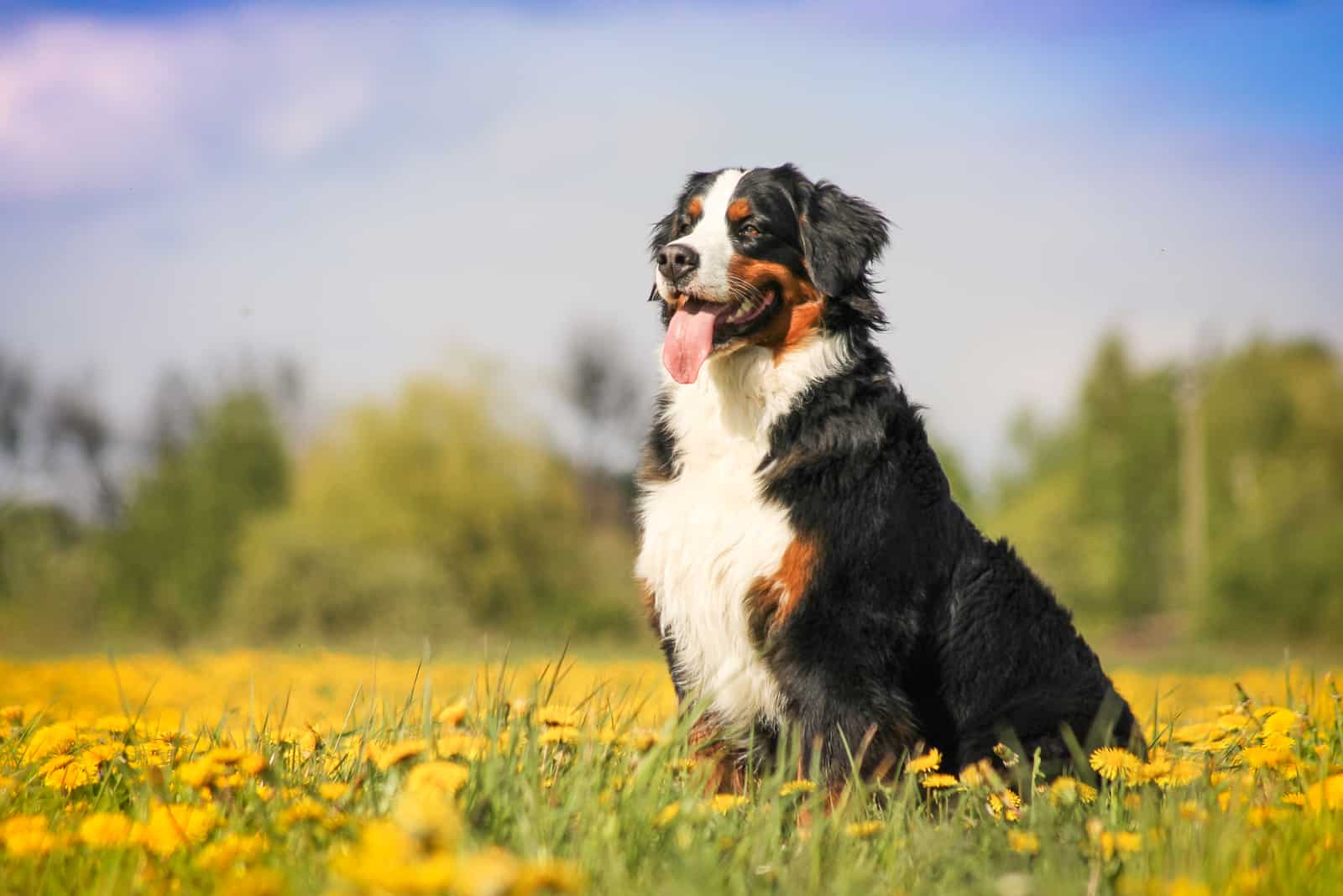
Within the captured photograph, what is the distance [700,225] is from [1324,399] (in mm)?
36520

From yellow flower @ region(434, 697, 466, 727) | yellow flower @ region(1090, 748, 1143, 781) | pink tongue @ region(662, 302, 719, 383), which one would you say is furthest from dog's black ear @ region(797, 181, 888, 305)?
yellow flower @ region(434, 697, 466, 727)

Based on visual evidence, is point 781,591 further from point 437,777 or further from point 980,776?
point 437,777

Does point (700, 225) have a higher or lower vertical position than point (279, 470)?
higher

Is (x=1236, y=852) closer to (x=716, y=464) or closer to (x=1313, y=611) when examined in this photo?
(x=716, y=464)

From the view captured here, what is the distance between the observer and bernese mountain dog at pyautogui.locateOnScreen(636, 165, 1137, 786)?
3.87 m

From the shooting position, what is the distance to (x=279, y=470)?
3444 centimetres

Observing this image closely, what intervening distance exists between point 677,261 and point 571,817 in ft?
7.08

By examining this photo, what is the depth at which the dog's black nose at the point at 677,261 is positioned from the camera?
4277mm

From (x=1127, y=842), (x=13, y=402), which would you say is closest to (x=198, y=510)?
(x=13, y=402)

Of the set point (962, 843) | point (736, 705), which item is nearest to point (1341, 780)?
point (962, 843)

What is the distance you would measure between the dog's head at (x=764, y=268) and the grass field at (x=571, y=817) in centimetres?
130

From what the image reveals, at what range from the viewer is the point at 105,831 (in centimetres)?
244

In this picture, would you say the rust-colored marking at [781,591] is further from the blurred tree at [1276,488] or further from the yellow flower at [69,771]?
the blurred tree at [1276,488]

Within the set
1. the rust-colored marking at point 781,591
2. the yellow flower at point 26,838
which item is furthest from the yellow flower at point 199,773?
the rust-colored marking at point 781,591
